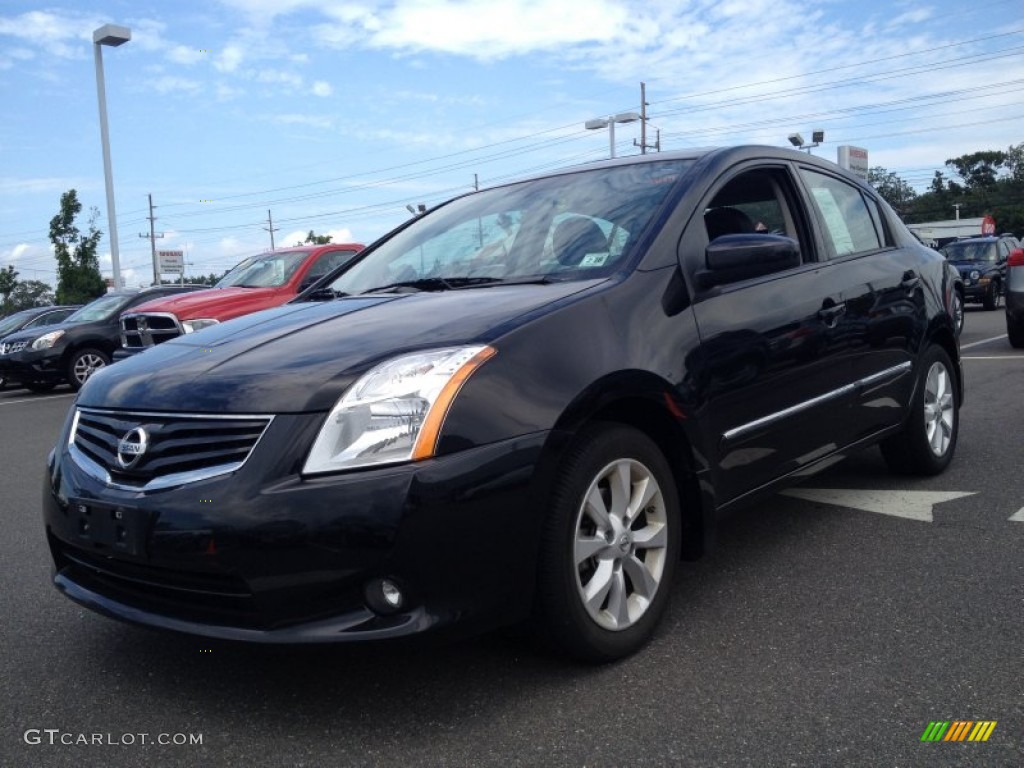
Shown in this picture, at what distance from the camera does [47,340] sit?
45.2 ft

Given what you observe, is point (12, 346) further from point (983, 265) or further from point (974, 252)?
point (974, 252)

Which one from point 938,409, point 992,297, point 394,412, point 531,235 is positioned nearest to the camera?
point 394,412

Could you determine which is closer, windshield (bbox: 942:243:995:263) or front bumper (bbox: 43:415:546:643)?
front bumper (bbox: 43:415:546:643)

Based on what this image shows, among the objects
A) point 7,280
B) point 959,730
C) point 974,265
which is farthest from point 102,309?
point 7,280

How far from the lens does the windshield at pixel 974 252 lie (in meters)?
22.5

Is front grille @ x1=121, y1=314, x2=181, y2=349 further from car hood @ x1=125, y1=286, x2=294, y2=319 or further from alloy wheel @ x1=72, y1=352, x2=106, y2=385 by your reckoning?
alloy wheel @ x1=72, y1=352, x2=106, y2=385

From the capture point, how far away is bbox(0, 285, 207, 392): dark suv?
13.8 meters

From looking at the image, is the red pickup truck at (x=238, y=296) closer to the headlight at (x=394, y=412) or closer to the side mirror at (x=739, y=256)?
the side mirror at (x=739, y=256)

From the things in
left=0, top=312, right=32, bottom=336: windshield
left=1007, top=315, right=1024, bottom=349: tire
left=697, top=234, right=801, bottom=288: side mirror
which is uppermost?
left=697, top=234, right=801, bottom=288: side mirror

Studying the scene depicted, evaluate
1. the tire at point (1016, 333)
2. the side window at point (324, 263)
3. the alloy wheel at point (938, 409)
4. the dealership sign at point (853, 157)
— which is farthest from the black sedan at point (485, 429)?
the dealership sign at point (853, 157)

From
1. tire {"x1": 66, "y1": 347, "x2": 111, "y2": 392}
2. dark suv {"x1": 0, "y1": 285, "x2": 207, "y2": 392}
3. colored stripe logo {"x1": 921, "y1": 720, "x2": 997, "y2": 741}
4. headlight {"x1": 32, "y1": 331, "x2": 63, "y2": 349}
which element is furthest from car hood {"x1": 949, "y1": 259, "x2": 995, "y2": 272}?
colored stripe logo {"x1": 921, "y1": 720, "x2": 997, "y2": 741}

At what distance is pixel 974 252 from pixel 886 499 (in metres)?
20.6

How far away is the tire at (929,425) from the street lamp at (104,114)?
19.6 metres

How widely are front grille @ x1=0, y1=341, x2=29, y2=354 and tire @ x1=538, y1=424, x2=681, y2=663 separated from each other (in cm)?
1329
